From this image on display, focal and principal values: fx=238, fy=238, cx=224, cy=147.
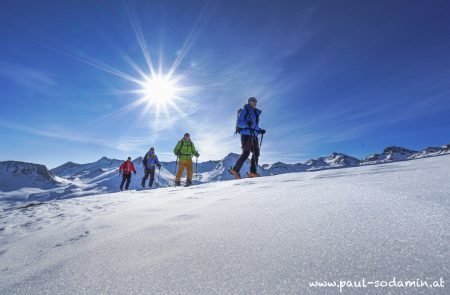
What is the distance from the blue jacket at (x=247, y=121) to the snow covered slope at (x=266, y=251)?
20.6 feet

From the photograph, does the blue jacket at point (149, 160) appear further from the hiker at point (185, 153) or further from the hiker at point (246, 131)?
the hiker at point (246, 131)

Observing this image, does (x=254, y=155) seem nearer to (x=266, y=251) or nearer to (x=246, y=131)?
(x=246, y=131)

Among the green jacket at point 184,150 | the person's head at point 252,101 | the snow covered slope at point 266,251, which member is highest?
the person's head at point 252,101

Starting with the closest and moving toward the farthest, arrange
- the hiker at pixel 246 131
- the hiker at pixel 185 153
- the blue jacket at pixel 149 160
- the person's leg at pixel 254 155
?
the hiker at pixel 246 131, the person's leg at pixel 254 155, the hiker at pixel 185 153, the blue jacket at pixel 149 160

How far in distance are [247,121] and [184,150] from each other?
392 cm

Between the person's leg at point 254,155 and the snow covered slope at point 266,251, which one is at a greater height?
the person's leg at point 254,155

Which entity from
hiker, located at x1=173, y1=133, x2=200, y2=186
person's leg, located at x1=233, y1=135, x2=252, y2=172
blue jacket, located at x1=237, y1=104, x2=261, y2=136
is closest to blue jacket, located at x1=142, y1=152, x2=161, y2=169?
hiker, located at x1=173, y1=133, x2=200, y2=186

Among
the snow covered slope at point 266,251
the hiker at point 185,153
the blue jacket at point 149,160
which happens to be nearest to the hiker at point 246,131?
the hiker at point 185,153

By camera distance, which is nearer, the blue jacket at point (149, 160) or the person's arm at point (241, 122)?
the person's arm at point (241, 122)

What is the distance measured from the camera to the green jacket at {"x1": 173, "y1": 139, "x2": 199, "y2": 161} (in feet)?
35.7

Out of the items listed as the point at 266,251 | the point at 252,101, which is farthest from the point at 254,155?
the point at 266,251

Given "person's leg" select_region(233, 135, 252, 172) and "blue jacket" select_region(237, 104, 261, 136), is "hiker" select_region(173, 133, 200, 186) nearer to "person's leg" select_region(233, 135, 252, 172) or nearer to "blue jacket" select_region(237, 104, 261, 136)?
"person's leg" select_region(233, 135, 252, 172)

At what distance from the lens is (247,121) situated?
27.0 feet

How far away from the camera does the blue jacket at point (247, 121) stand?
818 cm
